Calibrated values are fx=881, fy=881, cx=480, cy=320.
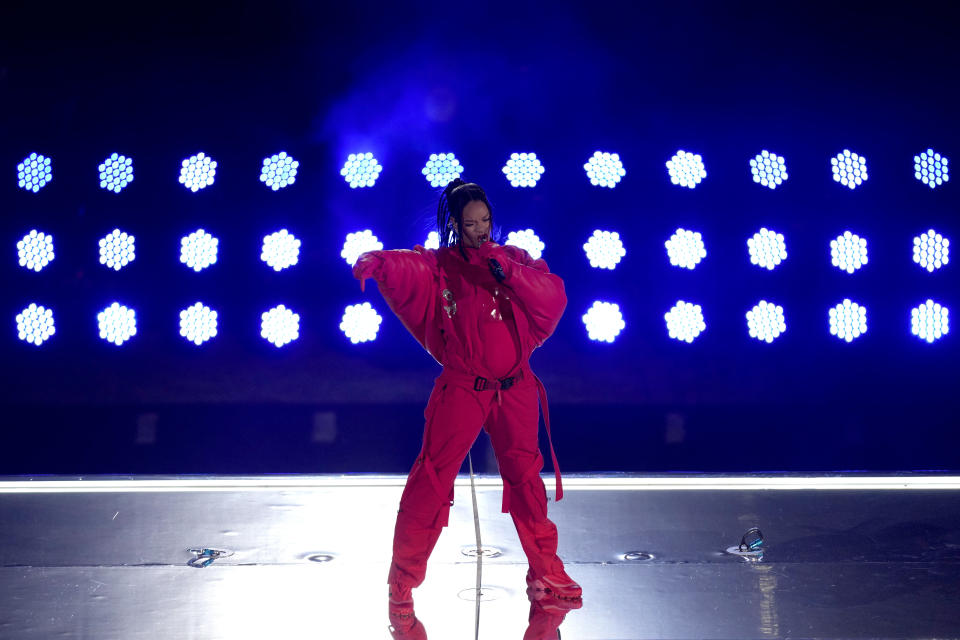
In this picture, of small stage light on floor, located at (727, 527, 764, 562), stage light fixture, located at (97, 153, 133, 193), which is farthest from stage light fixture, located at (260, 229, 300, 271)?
small stage light on floor, located at (727, 527, 764, 562)

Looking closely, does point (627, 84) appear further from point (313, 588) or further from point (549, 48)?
point (313, 588)

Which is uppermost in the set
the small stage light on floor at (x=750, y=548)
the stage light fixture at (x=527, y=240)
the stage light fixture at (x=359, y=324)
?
the stage light fixture at (x=527, y=240)

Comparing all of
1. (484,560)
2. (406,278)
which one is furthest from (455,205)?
(484,560)

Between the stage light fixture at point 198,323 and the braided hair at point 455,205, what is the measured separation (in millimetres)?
2496

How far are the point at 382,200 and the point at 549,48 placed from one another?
1192mm

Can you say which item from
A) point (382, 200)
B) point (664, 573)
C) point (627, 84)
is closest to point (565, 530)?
point (664, 573)

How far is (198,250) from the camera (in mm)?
4684

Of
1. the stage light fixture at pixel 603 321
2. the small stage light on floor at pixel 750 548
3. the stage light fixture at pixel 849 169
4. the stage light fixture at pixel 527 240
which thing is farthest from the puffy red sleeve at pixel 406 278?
the stage light fixture at pixel 849 169

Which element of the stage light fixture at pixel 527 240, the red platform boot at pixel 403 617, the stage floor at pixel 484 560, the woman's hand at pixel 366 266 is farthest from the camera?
the stage light fixture at pixel 527 240

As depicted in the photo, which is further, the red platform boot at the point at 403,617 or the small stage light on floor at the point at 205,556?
the small stage light on floor at the point at 205,556

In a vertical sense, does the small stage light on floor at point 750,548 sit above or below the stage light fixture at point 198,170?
below

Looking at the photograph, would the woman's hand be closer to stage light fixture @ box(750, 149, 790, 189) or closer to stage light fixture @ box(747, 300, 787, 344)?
stage light fixture @ box(747, 300, 787, 344)

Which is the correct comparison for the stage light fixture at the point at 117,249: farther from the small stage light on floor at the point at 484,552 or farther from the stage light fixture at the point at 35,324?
the small stage light on floor at the point at 484,552

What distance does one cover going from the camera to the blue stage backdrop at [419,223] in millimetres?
4637
